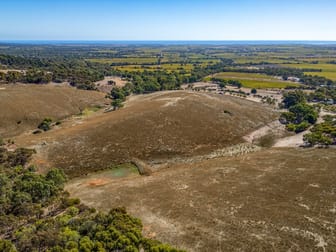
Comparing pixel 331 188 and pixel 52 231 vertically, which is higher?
pixel 52 231

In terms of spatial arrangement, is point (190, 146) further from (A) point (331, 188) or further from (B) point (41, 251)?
(B) point (41, 251)

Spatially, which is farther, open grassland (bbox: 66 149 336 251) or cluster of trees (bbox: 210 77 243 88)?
cluster of trees (bbox: 210 77 243 88)

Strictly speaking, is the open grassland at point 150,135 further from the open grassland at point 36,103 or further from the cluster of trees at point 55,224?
the cluster of trees at point 55,224

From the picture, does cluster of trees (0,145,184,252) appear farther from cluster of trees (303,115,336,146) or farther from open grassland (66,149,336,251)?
cluster of trees (303,115,336,146)

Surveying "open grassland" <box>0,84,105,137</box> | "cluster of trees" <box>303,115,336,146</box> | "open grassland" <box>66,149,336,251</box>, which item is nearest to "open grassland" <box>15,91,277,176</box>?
"open grassland" <box>66,149,336,251</box>

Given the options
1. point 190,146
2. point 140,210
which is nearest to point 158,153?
point 190,146

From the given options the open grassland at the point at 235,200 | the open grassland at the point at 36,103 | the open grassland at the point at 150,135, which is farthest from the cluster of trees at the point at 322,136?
the open grassland at the point at 36,103
